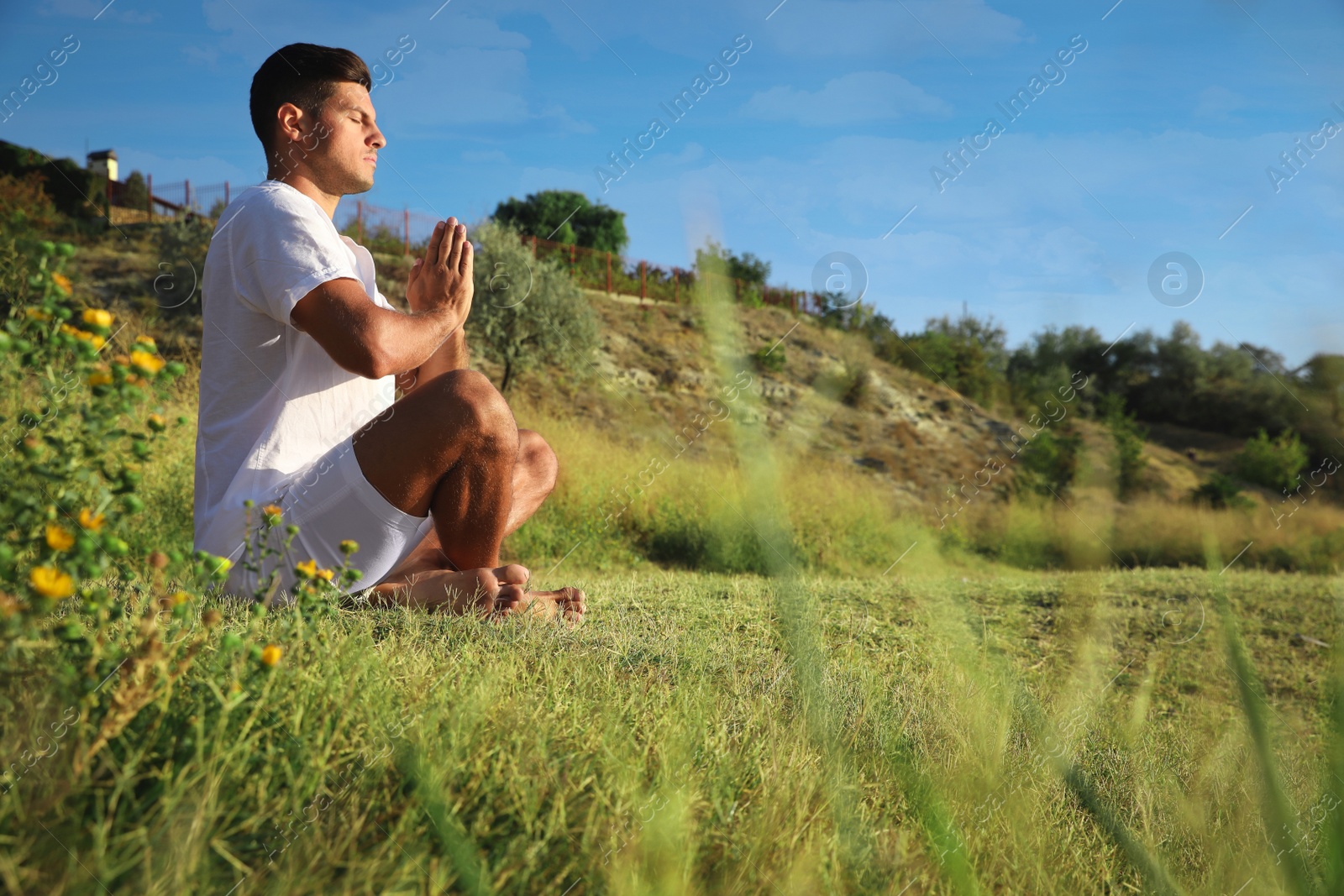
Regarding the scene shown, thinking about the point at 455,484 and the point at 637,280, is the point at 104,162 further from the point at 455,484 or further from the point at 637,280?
the point at 455,484

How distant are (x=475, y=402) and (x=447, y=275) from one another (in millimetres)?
495

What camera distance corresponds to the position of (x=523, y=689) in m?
1.90

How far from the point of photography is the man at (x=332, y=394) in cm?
235

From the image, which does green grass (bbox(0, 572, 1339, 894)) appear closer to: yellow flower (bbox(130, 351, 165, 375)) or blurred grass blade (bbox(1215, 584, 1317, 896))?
blurred grass blade (bbox(1215, 584, 1317, 896))

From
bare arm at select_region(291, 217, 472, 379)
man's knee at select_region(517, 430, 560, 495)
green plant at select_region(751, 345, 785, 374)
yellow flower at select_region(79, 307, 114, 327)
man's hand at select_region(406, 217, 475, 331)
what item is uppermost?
green plant at select_region(751, 345, 785, 374)

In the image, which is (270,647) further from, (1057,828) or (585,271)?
(585,271)

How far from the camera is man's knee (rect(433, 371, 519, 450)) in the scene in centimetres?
244

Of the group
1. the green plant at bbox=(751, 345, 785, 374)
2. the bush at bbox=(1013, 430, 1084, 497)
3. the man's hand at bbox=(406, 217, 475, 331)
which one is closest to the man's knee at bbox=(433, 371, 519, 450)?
the man's hand at bbox=(406, 217, 475, 331)

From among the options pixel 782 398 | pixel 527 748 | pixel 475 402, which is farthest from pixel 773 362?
pixel 527 748

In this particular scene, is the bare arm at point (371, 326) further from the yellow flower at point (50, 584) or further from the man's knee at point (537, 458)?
the yellow flower at point (50, 584)

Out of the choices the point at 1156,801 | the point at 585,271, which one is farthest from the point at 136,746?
the point at 585,271

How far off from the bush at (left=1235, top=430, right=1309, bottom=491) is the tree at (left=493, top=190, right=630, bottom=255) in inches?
868

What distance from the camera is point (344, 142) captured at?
2.74m

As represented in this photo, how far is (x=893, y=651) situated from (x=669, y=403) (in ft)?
53.4
